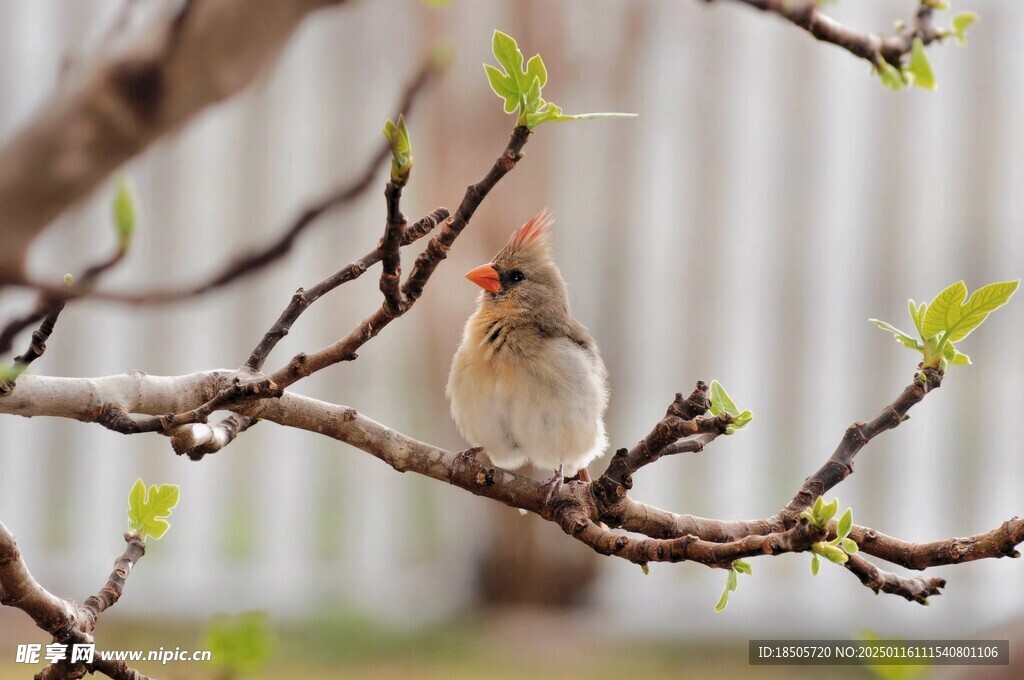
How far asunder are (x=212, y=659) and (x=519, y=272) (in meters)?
1.10

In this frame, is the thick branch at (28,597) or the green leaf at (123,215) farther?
the thick branch at (28,597)

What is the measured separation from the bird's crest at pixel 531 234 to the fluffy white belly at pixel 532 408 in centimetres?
23

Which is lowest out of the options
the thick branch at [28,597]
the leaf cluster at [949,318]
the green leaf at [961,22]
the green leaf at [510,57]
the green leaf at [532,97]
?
the thick branch at [28,597]

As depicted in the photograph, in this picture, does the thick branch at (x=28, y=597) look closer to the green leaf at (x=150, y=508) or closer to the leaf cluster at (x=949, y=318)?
the green leaf at (x=150, y=508)

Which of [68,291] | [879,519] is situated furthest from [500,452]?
[879,519]

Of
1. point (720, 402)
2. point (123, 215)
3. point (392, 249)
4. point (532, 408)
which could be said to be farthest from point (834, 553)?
point (532, 408)

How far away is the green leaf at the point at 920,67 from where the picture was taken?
0.74 meters

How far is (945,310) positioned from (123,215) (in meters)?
0.69

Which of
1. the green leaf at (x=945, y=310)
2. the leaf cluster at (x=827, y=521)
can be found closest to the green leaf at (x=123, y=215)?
the leaf cluster at (x=827, y=521)

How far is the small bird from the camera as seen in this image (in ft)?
5.31

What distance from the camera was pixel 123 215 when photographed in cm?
69

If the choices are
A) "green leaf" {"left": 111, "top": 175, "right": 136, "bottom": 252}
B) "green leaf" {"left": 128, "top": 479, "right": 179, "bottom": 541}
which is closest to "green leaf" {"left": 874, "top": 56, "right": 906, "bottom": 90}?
"green leaf" {"left": 111, "top": 175, "right": 136, "bottom": 252}

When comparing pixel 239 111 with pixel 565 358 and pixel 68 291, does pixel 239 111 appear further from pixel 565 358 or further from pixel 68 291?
pixel 68 291

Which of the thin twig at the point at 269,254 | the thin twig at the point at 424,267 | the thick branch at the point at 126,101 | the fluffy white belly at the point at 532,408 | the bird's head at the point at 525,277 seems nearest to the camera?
the thin twig at the point at 269,254
